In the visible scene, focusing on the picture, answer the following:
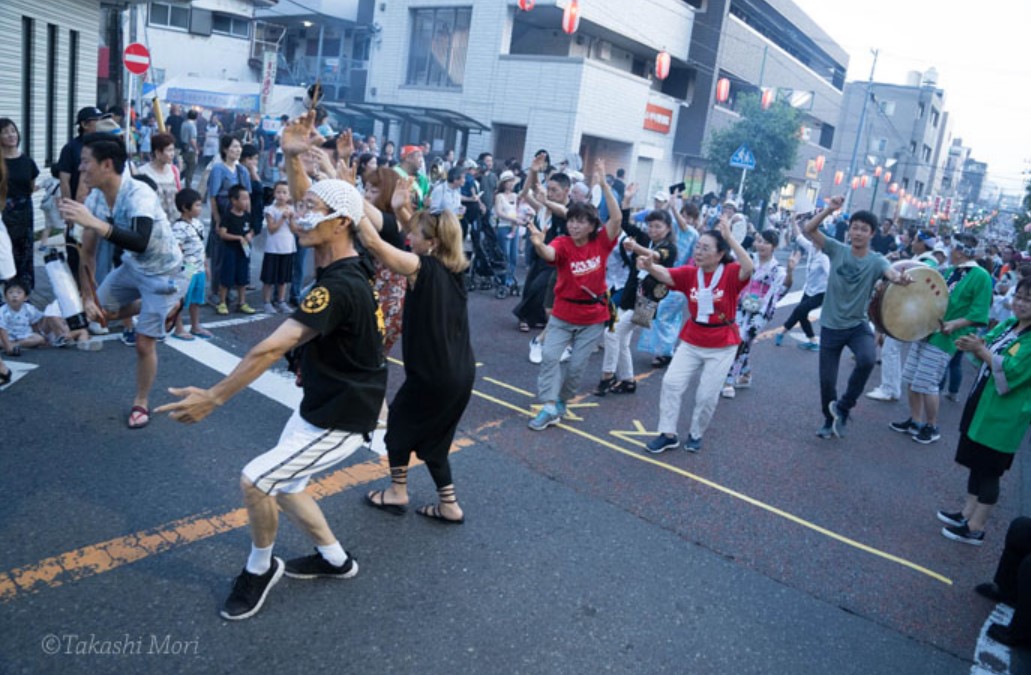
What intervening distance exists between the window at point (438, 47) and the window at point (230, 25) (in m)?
6.31

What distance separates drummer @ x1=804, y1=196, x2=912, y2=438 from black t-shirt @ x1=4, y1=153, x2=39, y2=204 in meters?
7.31

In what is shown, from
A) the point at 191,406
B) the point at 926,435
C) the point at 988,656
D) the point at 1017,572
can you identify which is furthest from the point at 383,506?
the point at 926,435

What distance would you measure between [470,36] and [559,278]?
22.0 meters

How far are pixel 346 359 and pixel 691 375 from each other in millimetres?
3473

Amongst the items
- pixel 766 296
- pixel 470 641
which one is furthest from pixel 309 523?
pixel 766 296

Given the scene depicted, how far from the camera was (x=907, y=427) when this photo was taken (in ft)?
25.2

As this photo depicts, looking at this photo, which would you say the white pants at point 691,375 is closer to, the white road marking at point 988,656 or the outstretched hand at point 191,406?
the white road marking at point 988,656

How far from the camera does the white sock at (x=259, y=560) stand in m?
3.29

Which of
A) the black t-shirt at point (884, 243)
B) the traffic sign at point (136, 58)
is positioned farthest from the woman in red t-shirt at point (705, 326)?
the black t-shirt at point (884, 243)

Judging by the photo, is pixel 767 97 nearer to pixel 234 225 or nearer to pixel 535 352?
pixel 535 352

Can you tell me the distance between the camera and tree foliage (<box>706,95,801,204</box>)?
96.9ft

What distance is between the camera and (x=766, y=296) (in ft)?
27.3

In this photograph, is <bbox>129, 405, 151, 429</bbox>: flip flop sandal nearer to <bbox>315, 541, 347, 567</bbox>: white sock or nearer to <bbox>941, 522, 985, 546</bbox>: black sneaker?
<bbox>315, 541, 347, 567</bbox>: white sock

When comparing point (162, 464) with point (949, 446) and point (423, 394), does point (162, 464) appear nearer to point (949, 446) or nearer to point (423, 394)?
point (423, 394)
